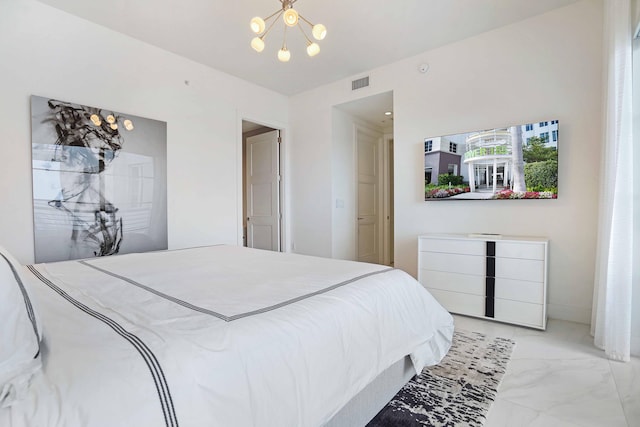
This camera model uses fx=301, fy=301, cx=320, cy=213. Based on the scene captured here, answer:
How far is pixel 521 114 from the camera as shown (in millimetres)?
2951

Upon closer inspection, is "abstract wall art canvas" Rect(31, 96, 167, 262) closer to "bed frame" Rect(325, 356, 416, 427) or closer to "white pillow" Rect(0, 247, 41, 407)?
"white pillow" Rect(0, 247, 41, 407)

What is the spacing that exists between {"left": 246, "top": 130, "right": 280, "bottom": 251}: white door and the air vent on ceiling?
4.76 feet

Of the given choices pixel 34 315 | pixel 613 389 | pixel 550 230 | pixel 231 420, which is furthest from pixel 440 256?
pixel 34 315

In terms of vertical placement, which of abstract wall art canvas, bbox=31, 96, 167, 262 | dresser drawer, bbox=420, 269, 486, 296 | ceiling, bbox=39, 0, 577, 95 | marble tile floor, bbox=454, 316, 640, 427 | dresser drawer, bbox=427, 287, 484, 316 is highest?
ceiling, bbox=39, 0, 577, 95

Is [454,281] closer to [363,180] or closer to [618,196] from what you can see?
[618,196]

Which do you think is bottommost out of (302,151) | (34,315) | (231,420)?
(231,420)

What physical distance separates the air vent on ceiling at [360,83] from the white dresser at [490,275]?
2.20m

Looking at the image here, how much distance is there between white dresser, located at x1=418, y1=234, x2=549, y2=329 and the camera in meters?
2.54

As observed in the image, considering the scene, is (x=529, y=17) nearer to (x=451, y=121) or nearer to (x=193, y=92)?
(x=451, y=121)

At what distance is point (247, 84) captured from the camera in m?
4.24

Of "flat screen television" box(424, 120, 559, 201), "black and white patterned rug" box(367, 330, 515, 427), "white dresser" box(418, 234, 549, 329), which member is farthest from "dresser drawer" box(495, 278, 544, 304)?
"flat screen television" box(424, 120, 559, 201)

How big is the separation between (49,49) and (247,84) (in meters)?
2.13

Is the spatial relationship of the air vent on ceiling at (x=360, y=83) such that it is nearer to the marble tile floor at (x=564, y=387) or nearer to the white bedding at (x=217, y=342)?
the white bedding at (x=217, y=342)

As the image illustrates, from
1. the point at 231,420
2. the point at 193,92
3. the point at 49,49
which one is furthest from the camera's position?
the point at 193,92
